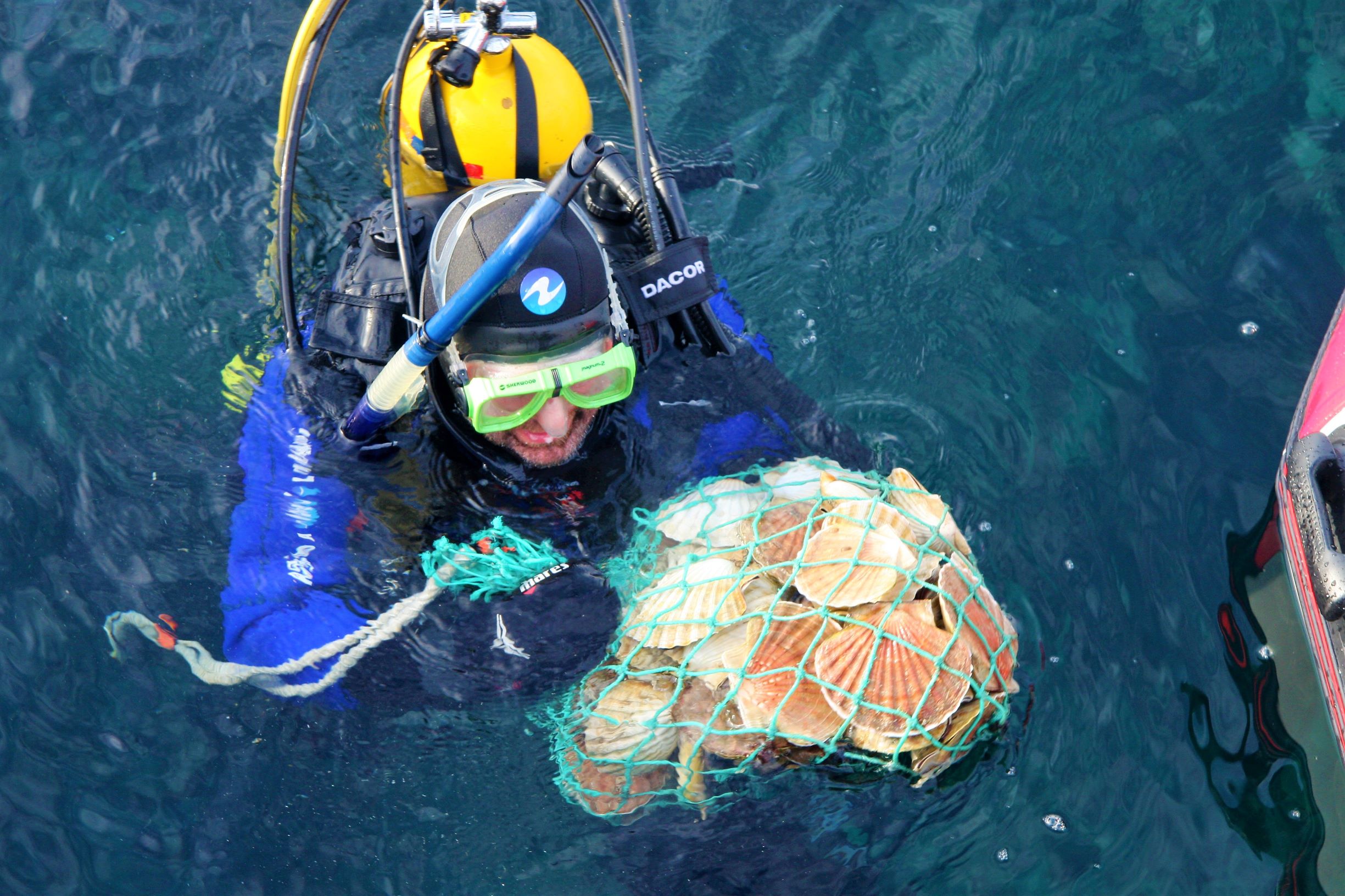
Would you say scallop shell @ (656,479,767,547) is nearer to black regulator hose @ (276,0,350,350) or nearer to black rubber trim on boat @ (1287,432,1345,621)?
black regulator hose @ (276,0,350,350)

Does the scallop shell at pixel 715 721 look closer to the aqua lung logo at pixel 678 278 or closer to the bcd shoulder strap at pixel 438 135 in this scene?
the aqua lung logo at pixel 678 278

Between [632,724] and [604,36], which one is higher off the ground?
[604,36]

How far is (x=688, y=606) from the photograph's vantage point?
2.95m

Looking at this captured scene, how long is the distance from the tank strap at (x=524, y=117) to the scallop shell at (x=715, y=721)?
204cm

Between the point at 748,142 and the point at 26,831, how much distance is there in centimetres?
405

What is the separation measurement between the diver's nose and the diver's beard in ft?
0.29

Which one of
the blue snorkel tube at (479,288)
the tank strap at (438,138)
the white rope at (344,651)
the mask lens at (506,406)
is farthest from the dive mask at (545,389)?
the tank strap at (438,138)

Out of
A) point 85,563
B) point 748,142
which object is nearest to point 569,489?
point 85,563

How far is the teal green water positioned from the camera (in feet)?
12.0

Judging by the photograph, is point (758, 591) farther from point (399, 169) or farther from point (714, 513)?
point (399, 169)

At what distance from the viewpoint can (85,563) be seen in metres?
4.18

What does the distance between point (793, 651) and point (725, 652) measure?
181 millimetres

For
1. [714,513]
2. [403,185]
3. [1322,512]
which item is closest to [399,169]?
[403,185]

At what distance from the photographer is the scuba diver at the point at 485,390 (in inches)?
134
